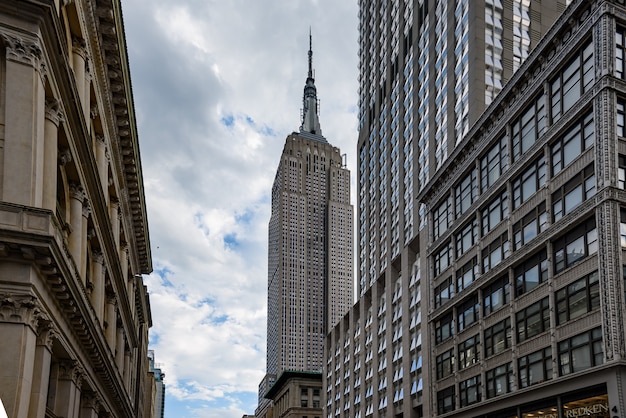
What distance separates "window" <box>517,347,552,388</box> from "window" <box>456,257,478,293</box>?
31.0 feet

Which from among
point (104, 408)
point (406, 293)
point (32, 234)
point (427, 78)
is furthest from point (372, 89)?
point (32, 234)

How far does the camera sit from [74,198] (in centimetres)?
2850

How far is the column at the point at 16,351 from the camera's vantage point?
1934cm

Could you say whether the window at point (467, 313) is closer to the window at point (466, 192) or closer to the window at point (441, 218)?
the window at point (466, 192)

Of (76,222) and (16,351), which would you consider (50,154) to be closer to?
(76,222)

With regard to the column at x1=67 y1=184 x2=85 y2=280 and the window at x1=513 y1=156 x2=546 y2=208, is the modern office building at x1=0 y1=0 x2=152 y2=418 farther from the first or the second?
the window at x1=513 y1=156 x2=546 y2=208

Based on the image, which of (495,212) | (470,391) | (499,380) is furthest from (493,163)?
(470,391)

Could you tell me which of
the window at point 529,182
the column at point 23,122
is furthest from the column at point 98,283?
the window at point 529,182

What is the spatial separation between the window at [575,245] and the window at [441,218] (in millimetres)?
18060

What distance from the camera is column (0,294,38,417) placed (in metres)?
19.3

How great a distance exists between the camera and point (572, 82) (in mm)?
39000

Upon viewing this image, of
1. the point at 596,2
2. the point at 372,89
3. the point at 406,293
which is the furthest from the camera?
the point at 372,89

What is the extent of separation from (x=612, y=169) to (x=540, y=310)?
31.4 ft

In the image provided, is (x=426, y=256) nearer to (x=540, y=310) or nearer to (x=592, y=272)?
(x=540, y=310)
